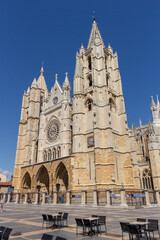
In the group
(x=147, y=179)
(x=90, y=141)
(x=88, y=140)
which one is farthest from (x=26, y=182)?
(x=147, y=179)

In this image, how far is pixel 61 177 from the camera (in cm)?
2847

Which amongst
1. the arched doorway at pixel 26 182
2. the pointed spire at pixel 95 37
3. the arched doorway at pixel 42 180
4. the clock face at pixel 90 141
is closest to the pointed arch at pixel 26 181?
the arched doorway at pixel 26 182

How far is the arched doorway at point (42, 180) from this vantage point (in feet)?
101

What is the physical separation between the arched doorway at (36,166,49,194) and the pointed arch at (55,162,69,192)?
389 cm

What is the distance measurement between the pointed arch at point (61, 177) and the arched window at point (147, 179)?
15640mm

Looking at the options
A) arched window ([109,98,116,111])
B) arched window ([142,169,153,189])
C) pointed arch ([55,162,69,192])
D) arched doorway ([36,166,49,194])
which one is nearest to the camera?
pointed arch ([55,162,69,192])

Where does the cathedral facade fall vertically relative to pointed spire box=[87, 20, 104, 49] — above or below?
below

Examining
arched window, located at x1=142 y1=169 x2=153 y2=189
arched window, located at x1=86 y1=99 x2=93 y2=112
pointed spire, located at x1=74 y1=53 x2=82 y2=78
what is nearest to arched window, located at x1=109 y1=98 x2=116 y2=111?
arched window, located at x1=86 y1=99 x2=93 y2=112

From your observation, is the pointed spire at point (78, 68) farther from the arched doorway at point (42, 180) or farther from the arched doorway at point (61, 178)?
the arched doorway at point (42, 180)

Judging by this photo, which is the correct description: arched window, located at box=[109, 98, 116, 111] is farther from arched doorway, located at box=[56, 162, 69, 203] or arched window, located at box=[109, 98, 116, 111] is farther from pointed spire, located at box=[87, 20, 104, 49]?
arched doorway, located at box=[56, 162, 69, 203]

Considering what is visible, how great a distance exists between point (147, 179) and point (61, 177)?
16.7 metres

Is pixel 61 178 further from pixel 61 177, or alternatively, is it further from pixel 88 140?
pixel 88 140

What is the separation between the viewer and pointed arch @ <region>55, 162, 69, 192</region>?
91.2 ft

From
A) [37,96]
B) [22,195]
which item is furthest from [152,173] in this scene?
[37,96]
